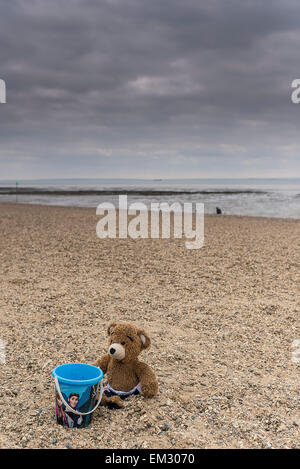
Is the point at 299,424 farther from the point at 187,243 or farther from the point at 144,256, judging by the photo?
the point at 187,243

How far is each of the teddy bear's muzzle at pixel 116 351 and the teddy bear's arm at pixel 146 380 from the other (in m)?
0.23

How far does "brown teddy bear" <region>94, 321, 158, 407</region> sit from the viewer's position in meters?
3.54

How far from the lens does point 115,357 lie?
3.46 metres

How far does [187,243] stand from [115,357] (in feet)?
27.1

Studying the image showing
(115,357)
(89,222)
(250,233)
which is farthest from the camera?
(89,222)

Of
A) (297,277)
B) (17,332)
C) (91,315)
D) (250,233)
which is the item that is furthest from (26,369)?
(250,233)

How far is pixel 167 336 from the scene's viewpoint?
5.05m

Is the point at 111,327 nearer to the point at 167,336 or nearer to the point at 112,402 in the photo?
the point at 112,402

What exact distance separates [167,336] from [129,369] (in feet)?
4.93

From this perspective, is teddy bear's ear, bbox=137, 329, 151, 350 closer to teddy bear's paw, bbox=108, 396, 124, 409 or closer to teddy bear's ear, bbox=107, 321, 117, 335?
teddy bear's ear, bbox=107, 321, 117, 335

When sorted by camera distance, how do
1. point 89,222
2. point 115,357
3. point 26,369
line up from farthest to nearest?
1. point 89,222
2. point 26,369
3. point 115,357

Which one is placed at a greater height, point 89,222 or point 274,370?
point 89,222
